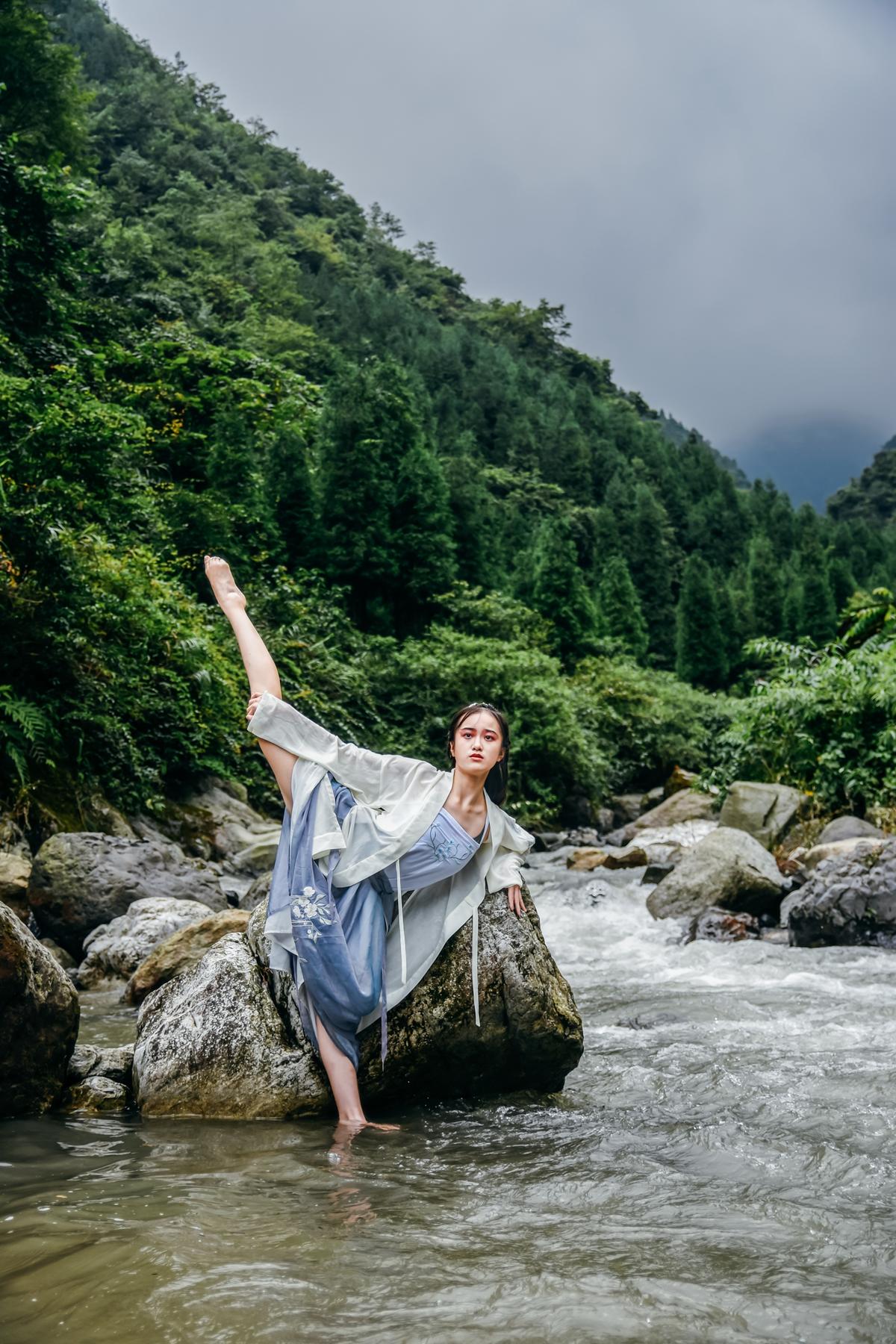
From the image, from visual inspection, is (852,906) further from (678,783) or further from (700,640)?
(700,640)

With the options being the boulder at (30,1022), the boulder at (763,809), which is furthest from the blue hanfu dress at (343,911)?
the boulder at (763,809)

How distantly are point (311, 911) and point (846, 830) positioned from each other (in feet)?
32.9

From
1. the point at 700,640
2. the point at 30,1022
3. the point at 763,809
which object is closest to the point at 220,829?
the point at 763,809

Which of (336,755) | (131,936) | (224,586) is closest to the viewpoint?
(336,755)

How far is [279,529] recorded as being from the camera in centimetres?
2648

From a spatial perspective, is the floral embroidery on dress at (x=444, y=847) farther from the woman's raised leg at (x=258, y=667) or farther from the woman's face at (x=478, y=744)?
the woman's raised leg at (x=258, y=667)

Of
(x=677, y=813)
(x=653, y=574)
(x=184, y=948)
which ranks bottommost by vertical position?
(x=184, y=948)

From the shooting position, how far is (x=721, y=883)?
34.6ft

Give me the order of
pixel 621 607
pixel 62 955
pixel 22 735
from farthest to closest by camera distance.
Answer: pixel 621 607 < pixel 22 735 < pixel 62 955

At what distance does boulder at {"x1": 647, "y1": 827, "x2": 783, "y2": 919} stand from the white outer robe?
21.2ft

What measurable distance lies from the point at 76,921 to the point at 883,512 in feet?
301

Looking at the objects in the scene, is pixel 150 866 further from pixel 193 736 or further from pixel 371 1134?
pixel 371 1134

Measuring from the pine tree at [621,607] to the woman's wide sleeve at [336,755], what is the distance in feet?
144

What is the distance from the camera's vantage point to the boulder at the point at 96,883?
8406 mm
